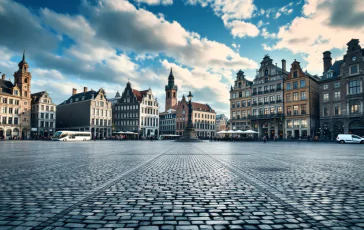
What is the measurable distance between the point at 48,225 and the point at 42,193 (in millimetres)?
2035

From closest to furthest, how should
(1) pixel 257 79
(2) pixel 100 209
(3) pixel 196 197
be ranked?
(2) pixel 100 209
(3) pixel 196 197
(1) pixel 257 79

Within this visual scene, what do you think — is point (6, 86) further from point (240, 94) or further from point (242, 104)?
point (242, 104)

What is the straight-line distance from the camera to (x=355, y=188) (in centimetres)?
560

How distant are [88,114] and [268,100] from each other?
5218 cm

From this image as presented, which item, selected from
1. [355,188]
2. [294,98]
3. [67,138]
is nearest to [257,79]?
[294,98]

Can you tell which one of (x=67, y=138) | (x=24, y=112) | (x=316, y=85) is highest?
(x=316, y=85)

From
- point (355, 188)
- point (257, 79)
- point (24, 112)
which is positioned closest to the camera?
point (355, 188)

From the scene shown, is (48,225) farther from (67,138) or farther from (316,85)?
(316,85)

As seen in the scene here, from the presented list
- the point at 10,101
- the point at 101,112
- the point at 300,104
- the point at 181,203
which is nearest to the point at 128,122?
the point at 101,112

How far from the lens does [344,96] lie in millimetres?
46750

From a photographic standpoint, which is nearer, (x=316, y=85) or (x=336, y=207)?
(x=336, y=207)

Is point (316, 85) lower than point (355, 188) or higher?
higher

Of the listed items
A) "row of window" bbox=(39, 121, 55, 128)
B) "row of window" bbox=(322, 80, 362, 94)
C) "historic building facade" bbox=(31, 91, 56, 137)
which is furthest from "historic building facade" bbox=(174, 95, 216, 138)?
"row of window" bbox=(322, 80, 362, 94)

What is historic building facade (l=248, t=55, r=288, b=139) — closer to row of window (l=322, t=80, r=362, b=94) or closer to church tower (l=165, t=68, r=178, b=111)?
row of window (l=322, t=80, r=362, b=94)
